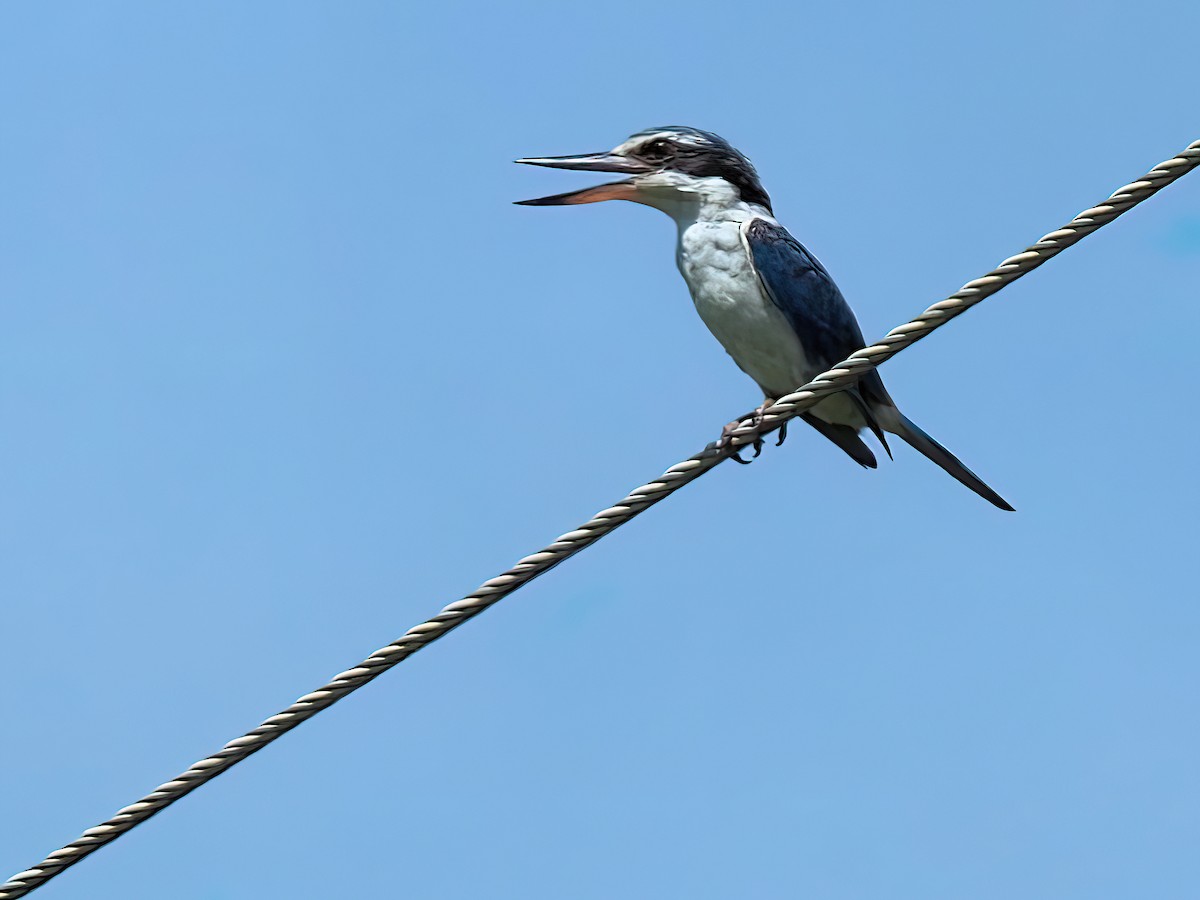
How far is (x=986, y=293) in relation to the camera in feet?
13.2

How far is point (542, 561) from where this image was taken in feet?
13.0

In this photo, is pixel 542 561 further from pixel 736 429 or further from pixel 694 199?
pixel 694 199

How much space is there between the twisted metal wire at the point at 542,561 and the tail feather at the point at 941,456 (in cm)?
181

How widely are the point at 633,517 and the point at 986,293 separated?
1.06 metres

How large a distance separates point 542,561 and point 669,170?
2.85 m

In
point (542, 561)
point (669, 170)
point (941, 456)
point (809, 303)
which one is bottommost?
point (542, 561)

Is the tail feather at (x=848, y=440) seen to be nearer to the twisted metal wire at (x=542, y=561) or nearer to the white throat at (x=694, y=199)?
the white throat at (x=694, y=199)

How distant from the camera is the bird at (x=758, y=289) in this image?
5.97m

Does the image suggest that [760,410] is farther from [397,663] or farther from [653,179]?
[397,663]

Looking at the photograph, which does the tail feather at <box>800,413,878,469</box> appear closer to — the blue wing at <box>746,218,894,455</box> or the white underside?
the white underside

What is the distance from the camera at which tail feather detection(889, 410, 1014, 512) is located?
585 centimetres

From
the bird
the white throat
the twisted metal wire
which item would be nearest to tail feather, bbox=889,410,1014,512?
the bird

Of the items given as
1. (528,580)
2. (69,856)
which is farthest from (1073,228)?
(69,856)

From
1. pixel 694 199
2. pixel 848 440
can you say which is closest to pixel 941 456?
pixel 848 440
